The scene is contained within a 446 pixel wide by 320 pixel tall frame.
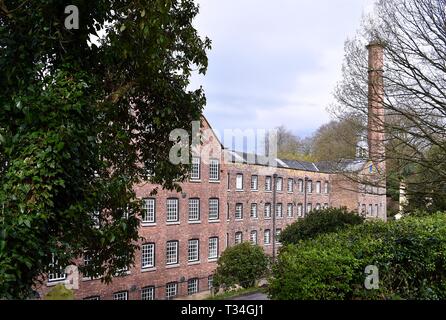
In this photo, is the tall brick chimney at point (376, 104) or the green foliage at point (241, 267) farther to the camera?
the green foliage at point (241, 267)

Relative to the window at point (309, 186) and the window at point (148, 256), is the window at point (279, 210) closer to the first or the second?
the window at point (309, 186)

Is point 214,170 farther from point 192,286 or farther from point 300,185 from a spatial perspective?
point 300,185

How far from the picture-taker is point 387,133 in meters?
16.4

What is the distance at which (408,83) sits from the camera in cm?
1580

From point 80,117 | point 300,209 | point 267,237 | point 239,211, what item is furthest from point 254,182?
point 80,117

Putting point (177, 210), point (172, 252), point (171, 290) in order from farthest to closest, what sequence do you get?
point (177, 210), point (172, 252), point (171, 290)

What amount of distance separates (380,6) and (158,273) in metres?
24.6

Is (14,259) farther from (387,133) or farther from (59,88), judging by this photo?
(387,133)

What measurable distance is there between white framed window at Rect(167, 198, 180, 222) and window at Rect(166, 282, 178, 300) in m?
5.03

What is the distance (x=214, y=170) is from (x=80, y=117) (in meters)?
32.0

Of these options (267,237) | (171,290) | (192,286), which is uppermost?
(267,237)

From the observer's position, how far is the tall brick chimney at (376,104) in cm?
1577

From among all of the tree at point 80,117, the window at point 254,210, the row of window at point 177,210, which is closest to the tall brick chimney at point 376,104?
the tree at point 80,117

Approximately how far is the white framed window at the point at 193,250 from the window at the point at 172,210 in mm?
2769
